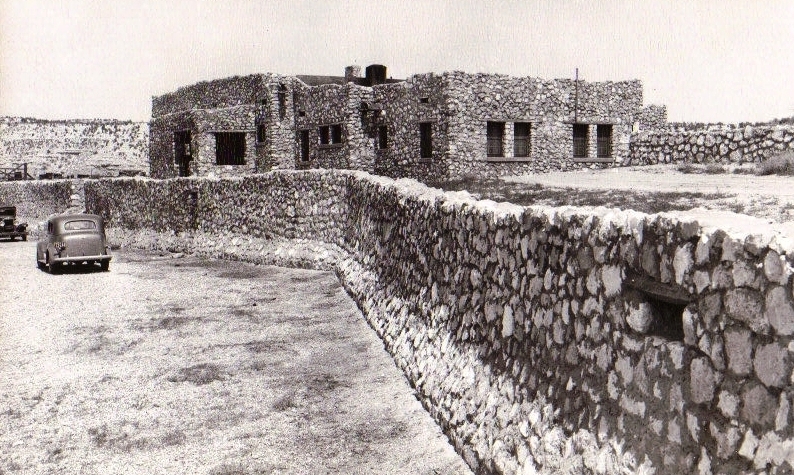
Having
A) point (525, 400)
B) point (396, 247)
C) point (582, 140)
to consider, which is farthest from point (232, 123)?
point (525, 400)

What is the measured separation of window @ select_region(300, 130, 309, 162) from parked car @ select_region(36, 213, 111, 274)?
18.7m

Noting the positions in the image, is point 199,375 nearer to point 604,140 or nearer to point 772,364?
point 772,364

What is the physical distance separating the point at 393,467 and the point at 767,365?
428 cm

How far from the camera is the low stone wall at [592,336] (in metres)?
3.34

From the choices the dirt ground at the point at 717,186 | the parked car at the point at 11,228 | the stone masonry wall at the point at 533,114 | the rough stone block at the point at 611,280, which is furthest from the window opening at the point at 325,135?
the rough stone block at the point at 611,280

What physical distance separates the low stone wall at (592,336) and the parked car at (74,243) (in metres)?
13.3

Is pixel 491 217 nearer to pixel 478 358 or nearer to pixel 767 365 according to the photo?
pixel 478 358

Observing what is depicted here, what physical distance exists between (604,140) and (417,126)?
9.64 meters

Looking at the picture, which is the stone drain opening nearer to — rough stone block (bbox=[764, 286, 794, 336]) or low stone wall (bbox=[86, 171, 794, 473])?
low stone wall (bbox=[86, 171, 794, 473])

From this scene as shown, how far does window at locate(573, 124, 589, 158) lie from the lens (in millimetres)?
34406

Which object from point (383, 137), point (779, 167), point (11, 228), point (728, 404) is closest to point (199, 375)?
point (728, 404)

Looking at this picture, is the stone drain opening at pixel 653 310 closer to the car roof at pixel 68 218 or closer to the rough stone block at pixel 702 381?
the rough stone block at pixel 702 381

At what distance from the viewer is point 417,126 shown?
108 ft

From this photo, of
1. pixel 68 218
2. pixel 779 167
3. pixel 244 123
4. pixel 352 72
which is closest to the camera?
pixel 779 167
